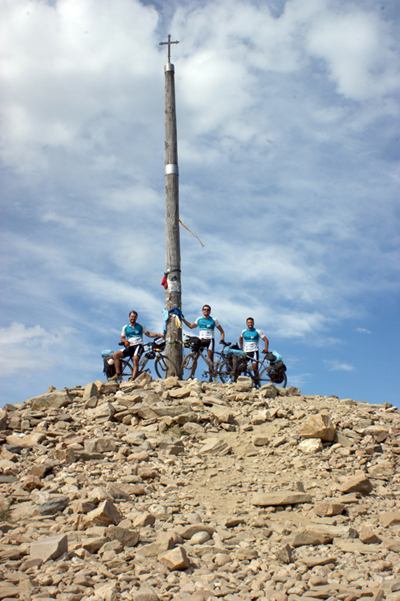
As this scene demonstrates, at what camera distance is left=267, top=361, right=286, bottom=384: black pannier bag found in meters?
14.2

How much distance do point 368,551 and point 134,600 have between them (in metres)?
2.73

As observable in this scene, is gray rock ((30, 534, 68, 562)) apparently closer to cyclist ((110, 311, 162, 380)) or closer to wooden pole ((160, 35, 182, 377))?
wooden pole ((160, 35, 182, 377))

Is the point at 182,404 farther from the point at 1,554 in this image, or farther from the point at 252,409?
the point at 1,554

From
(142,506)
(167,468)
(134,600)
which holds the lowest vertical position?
(134,600)

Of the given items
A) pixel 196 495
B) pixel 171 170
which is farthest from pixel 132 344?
pixel 196 495

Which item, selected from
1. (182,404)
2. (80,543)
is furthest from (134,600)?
(182,404)

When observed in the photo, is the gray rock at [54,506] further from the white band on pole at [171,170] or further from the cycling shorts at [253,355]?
the white band on pole at [171,170]

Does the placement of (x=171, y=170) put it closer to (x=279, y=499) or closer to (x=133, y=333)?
(x=133, y=333)

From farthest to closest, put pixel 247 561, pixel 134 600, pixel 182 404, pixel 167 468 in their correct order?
pixel 182 404 < pixel 167 468 < pixel 247 561 < pixel 134 600

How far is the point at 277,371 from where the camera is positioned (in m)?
14.3

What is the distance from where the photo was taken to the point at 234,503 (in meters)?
6.99

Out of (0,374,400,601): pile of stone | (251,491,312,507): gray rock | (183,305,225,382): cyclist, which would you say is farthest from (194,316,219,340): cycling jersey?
(251,491,312,507): gray rock

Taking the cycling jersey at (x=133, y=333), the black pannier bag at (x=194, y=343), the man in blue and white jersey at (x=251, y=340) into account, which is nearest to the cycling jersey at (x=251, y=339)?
the man in blue and white jersey at (x=251, y=340)

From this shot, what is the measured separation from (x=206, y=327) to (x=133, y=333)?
78.6 inches
